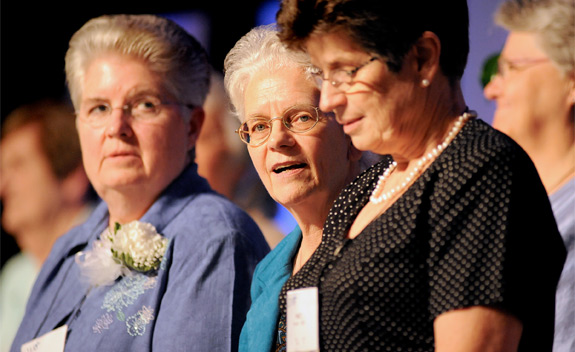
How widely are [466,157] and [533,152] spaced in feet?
4.03

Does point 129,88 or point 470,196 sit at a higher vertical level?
point 129,88

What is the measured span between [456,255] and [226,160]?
265 centimetres

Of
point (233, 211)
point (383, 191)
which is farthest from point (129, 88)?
point (383, 191)

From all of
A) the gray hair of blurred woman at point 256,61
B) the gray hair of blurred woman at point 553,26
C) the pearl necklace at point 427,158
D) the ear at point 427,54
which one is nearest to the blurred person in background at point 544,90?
the gray hair of blurred woman at point 553,26

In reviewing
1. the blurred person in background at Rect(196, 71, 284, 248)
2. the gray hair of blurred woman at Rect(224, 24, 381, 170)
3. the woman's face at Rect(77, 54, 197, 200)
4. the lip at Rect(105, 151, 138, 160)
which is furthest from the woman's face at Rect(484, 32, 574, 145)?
the blurred person in background at Rect(196, 71, 284, 248)

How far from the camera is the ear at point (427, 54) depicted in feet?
4.96

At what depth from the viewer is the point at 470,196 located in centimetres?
141

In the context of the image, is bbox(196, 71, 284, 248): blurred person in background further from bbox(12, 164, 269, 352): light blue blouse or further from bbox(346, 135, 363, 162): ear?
bbox(346, 135, 363, 162): ear

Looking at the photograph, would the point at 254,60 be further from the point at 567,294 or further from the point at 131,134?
the point at 567,294

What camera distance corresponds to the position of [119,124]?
2.84 meters

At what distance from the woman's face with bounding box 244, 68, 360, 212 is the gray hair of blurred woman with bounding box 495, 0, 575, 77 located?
31.3 inches

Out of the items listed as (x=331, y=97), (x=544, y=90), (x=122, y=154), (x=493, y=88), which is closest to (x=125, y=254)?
(x=122, y=154)

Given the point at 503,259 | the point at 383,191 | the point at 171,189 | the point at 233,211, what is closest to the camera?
the point at 503,259

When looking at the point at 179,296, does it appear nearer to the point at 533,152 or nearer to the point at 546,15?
the point at 533,152
